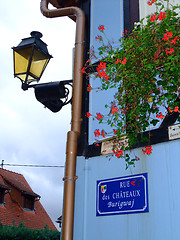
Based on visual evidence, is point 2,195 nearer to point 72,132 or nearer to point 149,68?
point 72,132

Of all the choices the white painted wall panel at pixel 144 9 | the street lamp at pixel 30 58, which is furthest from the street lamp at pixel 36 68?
the white painted wall panel at pixel 144 9

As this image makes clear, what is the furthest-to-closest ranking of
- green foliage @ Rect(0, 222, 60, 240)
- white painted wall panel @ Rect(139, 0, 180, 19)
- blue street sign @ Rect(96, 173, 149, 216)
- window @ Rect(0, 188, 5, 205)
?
window @ Rect(0, 188, 5, 205) < green foliage @ Rect(0, 222, 60, 240) < white painted wall panel @ Rect(139, 0, 180, 19) < blue street sign @ Rect(96, 173, 149, 216)

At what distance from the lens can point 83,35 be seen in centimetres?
603

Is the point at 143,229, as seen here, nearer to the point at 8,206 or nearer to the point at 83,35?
the point at 83,35

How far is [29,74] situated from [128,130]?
164cm

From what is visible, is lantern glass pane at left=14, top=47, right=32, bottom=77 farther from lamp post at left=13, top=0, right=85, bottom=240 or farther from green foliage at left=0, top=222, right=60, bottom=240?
green foliage at left=0, top=222, right=60, bottom=240

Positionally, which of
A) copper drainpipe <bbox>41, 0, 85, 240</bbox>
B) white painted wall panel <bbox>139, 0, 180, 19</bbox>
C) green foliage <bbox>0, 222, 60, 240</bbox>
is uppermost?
white painted wall panel <bbox>139, 0, 180, 19</bbox>

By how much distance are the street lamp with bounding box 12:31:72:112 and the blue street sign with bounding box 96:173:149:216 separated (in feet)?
4.37

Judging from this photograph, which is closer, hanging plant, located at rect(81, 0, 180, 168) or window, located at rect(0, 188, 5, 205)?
hanging plant, located at rect(81, 0, 180, 168)

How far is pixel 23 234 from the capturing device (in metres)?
15.6

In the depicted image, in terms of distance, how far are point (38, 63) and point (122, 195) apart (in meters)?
2.09

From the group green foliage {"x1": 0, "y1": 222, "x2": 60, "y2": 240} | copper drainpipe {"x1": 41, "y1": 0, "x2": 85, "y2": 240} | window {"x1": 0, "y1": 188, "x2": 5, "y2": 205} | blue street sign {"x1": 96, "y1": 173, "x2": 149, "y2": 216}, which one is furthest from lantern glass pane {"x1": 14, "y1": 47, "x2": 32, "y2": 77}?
window {"x1": 0, "y1": 188, "x2": 5, "y2": 205}

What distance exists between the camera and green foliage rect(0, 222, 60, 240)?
15.1 metres

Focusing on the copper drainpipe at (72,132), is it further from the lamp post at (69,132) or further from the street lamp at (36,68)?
the street lamp at (36,68)
